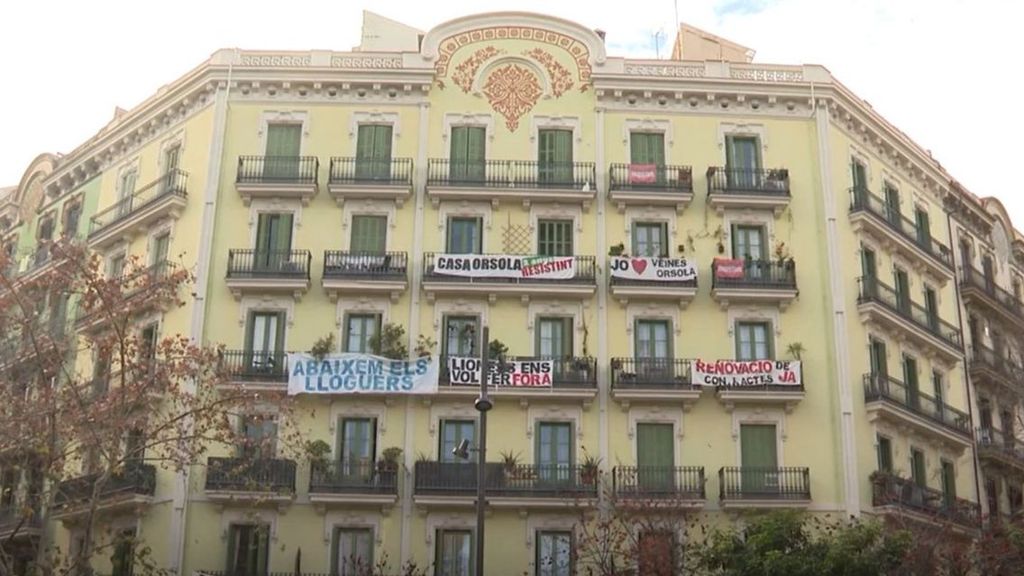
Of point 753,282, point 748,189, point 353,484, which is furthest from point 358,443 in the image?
point 748,189

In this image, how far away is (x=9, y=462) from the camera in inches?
1069

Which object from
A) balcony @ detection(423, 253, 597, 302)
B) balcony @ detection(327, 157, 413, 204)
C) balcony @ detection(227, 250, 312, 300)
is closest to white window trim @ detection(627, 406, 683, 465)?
balcony @ detection(423, 253, 597, 302)

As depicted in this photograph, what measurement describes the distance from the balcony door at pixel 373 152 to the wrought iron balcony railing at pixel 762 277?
10.0m

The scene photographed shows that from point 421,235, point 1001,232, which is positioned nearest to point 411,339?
point 421,235

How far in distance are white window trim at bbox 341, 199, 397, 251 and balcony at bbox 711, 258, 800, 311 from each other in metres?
9.37

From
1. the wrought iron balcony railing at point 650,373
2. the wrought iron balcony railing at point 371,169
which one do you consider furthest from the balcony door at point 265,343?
the wrought iron balcony railing at point 650,373

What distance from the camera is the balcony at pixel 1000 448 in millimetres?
38312

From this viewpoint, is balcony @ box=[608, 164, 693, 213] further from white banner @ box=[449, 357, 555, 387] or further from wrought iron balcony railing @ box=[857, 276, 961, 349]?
wrought iron balcony railing @ box=[857, 276, 961, 349]

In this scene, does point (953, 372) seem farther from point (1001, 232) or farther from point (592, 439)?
point (592, 439)

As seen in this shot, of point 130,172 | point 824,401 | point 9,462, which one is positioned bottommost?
point 9,462

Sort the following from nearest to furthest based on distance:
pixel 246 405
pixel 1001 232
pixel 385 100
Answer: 1. pixel 246 405
2. pixel 385 100
3. pixel 1001 232

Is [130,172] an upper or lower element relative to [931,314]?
upper

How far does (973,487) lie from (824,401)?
26.0ft

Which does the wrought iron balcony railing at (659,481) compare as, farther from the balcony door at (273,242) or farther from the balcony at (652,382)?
the balcony door at (273,242)
